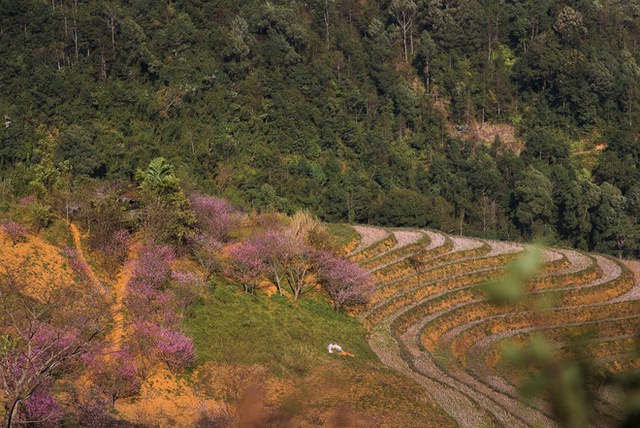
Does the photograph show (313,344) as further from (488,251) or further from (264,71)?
(264,71)

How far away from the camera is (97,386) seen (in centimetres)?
1881

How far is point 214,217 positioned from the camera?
35375 millimetres

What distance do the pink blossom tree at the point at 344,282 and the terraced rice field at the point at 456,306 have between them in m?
0.92

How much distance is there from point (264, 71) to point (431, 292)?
41201mm

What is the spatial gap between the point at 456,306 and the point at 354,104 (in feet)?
137

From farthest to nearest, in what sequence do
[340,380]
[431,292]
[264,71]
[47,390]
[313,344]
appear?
[264,71] < [431,292] < [313,344] < [340,380] < [47,390]

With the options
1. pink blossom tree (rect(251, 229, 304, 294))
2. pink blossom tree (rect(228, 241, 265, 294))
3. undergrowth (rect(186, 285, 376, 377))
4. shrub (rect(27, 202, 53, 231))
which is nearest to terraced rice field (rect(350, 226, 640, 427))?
undergrowth (rect(186, 285, 376, 377))

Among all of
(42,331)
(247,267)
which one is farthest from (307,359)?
(42,331)

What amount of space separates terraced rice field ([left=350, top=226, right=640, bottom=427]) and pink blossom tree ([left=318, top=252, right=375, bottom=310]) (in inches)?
36.2

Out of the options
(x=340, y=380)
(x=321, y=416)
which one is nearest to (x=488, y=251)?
(x=340, y=380)

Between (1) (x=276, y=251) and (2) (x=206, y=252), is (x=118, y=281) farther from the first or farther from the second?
(1) (x=276, y=251)

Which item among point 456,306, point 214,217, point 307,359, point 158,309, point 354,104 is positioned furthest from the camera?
point 354,104

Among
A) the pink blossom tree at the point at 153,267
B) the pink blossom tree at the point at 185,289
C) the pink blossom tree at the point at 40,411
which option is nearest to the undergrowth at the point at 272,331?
the pink blossom tree at the point at 185,289

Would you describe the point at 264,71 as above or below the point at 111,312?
above
